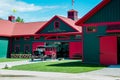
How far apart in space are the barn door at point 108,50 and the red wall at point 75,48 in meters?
12.7

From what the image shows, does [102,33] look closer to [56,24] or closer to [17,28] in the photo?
[56,24]

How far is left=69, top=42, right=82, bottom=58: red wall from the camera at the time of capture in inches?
1540

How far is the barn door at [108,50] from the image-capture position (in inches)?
994

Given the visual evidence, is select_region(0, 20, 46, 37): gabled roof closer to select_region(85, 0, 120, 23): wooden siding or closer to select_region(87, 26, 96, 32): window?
select_region(87, 26, 96, 32): window

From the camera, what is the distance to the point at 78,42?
39219 millimetres

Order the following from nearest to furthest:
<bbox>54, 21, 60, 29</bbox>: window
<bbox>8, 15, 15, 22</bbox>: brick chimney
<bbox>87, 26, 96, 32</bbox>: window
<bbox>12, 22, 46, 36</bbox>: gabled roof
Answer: <bbox>87, 26, 96, 32</bbox>: window, <bbox>54, 21, 60, 29</bbox>: window, <bbox>12, 22, 46, 36</bbox>: gabled roof, <bbox>8, 15, 15, 22</bbox>: brick chimney

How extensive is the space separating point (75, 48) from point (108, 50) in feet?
45.6

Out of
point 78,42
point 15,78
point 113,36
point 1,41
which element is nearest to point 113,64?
point 113,36

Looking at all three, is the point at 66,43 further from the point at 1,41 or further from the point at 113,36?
the point at 113,36

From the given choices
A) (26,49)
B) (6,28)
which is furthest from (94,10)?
(6,28)

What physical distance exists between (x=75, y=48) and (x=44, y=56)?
18.0ft


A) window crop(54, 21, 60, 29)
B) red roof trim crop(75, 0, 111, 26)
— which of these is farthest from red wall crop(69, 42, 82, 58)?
red roof trim crop(75, 0, 111, 26)

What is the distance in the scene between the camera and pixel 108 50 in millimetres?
25609

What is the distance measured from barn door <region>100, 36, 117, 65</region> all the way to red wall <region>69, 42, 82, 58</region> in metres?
12.7
